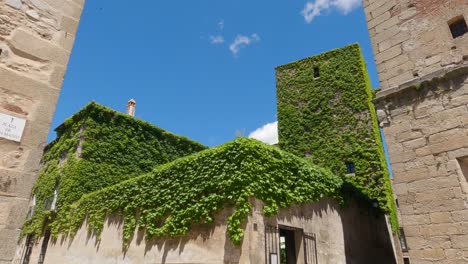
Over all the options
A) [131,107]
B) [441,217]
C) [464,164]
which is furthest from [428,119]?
[131,107]

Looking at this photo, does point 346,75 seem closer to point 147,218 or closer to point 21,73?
point 147,218

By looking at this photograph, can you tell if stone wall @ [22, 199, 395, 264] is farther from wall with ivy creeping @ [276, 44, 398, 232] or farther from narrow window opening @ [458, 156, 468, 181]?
narrow window opening @ [458, 156, 468, 181]

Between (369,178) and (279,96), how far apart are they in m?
6.20

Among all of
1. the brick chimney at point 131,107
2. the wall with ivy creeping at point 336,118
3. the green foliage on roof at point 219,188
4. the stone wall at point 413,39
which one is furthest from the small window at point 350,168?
the brick chimney at point 131,107

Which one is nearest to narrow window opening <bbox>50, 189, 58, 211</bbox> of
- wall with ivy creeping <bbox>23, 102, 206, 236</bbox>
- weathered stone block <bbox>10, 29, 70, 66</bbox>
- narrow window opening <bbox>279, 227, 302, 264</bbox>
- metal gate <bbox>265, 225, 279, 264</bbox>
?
wall with ivy creeping <bbox>23, 102, 206, 236</bbox>

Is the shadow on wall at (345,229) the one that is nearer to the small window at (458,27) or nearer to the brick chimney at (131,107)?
the small window at (458,27)

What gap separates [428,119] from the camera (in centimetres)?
620

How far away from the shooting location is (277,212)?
697 cm

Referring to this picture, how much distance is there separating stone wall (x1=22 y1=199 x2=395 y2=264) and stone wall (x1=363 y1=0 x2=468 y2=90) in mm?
3855

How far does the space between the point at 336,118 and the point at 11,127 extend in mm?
13318

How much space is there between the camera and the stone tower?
5.57 metres

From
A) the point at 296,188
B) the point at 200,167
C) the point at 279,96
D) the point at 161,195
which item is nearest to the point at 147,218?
the point at 161,195

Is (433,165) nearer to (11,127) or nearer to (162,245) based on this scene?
(162,245)

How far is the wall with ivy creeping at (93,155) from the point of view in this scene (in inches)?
512
